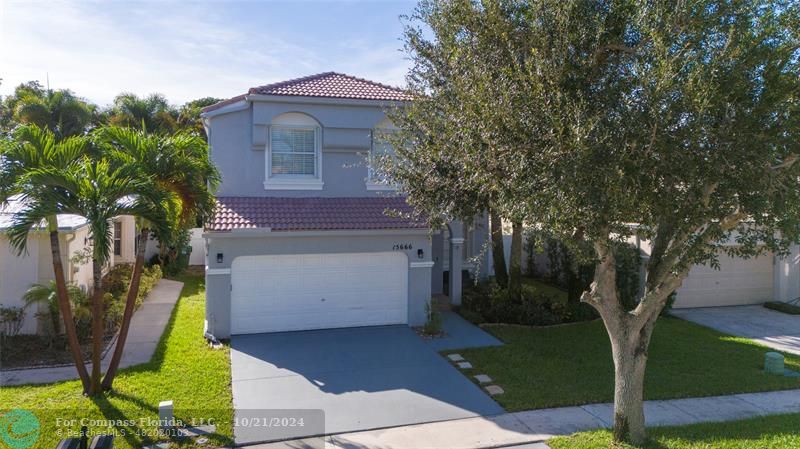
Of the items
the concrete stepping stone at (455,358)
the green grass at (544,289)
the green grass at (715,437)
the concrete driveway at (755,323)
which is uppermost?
the green grass at (544,289)

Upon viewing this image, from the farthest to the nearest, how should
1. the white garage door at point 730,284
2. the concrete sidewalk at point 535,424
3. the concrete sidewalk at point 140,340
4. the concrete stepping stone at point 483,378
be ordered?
1. the white garage door at point 730,284
2. the concrete stepping stone at point 483,378
3. the concrete sidewalk at point 140,340
4. the concrete sidewalk at point 535,424

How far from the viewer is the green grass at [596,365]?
9.85m

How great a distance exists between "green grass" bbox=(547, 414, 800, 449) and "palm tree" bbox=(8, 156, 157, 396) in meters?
7.68

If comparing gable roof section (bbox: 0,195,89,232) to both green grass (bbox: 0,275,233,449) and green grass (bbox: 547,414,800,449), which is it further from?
green grass (bbox: 547,414,800,449)

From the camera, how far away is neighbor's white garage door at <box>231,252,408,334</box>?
13336 millimetres

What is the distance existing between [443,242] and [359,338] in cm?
633

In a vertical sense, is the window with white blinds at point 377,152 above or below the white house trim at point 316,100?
below

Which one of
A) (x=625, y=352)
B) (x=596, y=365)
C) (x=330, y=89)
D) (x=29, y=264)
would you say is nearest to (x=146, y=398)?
(x=29, y=264)

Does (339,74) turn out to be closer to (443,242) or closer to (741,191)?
(443,242)

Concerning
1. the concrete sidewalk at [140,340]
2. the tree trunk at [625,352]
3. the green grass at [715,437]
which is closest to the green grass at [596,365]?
the green grass at [715,437]

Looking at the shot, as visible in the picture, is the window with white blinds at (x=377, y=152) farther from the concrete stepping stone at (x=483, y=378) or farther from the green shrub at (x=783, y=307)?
the green shrub at (x=783, y=307)

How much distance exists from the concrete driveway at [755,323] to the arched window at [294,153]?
12619 mm

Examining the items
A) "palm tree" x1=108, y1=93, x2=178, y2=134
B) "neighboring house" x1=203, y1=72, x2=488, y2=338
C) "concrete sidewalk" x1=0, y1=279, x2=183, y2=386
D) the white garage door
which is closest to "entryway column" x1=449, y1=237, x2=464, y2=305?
"neighboring house" x1=203, y1=72, x2=488, y2=338

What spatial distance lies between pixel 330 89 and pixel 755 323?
1495cm
